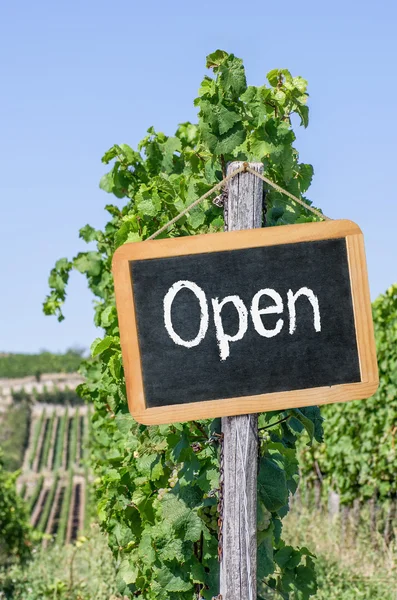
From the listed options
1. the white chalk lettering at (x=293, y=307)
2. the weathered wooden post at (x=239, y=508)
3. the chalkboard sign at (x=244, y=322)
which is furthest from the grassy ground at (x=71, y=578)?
the white chalk lettering at (x=293, y=307)

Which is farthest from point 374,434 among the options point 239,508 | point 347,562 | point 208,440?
point 239,508

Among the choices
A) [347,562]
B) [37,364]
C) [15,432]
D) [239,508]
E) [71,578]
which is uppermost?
[37,364]

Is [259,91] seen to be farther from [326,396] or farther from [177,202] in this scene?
[326,396]

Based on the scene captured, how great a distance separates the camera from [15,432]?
172ft

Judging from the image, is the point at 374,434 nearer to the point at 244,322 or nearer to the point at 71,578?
the point at 71,578

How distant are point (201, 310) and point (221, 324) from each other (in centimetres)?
7

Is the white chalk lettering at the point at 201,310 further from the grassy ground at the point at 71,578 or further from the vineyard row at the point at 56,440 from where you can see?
the vineyard row at the point at 56,440

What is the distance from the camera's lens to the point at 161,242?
7.47ft

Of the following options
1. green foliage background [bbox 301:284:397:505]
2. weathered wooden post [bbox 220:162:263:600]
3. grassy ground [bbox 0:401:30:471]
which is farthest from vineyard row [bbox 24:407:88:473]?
weathered wooden post [bbox 220:162:263:600]

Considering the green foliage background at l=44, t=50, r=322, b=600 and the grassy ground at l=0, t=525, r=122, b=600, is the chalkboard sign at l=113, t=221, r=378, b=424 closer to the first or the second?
the green foliage background at l=44, t=50, r=322, b=600

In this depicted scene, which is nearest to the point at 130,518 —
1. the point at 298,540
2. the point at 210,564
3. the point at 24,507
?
the point at 210,564

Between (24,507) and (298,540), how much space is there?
4.41 meters

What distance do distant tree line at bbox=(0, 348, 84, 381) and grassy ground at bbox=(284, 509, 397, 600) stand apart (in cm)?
6348

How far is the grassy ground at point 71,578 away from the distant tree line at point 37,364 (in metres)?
63.0
